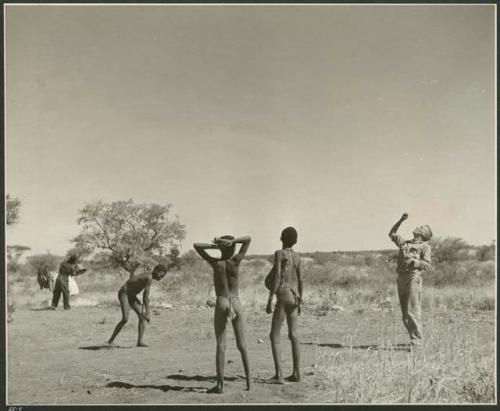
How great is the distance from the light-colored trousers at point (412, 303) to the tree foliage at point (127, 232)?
52.0 ft

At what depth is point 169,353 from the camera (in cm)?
934

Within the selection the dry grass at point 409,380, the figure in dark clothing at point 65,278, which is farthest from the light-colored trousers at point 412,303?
the figure in dark clothing at point 65,278

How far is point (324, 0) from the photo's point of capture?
8.28m

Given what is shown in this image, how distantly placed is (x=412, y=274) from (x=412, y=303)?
17.8 inches

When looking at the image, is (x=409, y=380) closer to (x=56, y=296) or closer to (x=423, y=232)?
(x=423, y=232)

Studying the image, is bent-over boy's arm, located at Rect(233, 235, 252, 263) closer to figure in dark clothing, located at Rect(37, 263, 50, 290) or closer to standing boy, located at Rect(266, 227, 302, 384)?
standing boy, located at Rect(266, 227, 302, 384)

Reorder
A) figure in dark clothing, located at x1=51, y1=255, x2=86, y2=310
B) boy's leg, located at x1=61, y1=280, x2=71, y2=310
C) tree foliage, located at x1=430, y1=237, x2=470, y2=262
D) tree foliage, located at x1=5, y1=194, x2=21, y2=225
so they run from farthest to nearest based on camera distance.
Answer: tree foliage, located at x1=430, y1=237, x2=470, y2=262 → boy's leg, located at x1=61, y1=280, x2=71, y2=310 → figure in dark clothing, located at x1=51, y1=255, x2=86, y2=310 → tree foliage, located at x1=5, y1=194, x2=21, y2=225

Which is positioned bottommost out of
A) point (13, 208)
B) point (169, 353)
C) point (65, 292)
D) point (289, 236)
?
point (169, 353)

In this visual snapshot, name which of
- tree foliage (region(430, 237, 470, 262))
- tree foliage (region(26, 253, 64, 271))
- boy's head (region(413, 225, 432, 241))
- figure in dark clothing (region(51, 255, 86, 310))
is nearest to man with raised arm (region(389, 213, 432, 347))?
boy's head (region(413, 225, 432, 241))

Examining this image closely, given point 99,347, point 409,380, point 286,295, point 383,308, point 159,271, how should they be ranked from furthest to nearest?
point 383,308, point 99,347, point 159,271, point 286,295, point 409,380

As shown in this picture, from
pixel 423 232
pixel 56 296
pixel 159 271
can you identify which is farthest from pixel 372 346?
pixel 56 296

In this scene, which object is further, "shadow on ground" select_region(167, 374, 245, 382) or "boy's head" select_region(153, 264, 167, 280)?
"boy's head" select_region(153, 264, 167, 280)

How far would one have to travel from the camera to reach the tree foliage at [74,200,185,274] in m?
23.5

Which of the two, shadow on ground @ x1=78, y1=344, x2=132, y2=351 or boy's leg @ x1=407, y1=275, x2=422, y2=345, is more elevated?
boy's leg @ x1=407, y1=275, x2=422, y2=345
